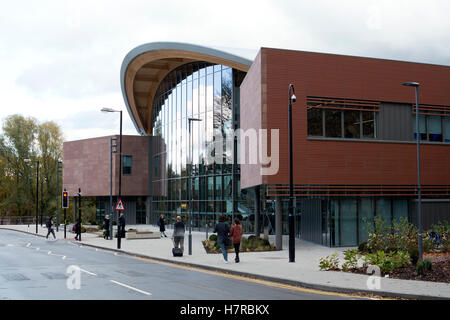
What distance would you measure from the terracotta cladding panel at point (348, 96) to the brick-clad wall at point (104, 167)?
128 ft

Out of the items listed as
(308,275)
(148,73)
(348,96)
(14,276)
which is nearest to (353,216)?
(348,96)

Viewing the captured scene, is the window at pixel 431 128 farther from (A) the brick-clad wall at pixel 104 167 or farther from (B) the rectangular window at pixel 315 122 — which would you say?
(A) the brick-clad wall at pixel 104 167

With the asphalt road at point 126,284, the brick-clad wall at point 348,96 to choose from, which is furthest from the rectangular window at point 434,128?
the asphalt road at point 126,284

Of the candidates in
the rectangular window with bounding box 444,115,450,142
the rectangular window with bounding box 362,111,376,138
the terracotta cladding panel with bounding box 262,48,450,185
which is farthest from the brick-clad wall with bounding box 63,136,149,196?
the rectangular window with bounding box 444,115,450,142

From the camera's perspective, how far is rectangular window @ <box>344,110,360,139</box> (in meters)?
28.0

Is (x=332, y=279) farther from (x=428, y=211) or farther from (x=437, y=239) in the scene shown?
(x=428, y=211)

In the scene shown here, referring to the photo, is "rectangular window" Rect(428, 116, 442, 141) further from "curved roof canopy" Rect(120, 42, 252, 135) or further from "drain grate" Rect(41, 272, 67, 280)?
"drain grate" Rect(41, 272, 67, 280)

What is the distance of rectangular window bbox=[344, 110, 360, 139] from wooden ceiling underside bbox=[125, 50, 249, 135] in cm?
1264

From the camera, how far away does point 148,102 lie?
2542 inches

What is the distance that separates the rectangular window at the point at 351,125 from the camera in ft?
92.0

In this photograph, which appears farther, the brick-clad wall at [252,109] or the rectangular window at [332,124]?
the rectangular window at [332,124]

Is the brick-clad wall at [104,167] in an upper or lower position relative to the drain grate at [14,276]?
upper

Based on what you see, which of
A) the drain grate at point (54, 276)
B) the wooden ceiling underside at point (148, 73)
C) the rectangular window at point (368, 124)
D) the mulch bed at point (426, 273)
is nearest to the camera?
the mulch bed at point (426, 273)

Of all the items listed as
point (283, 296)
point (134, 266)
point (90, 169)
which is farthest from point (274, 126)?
point (90, 169)
